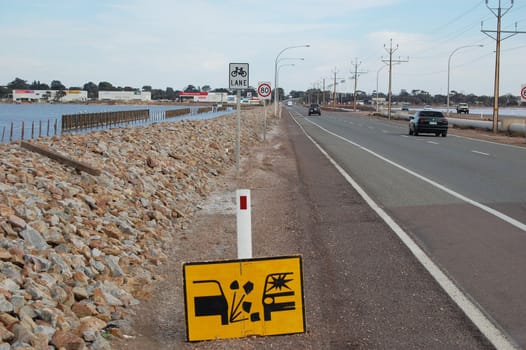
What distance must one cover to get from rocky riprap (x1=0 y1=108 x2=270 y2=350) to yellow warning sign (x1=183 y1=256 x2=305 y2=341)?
74cm

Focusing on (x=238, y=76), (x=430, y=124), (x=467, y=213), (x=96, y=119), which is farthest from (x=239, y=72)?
(x=96, y=119)

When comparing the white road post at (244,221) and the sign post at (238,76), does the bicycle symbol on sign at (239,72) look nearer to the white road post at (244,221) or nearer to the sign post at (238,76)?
the sign post at (238,76)

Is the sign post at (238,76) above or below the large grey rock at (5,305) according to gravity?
above

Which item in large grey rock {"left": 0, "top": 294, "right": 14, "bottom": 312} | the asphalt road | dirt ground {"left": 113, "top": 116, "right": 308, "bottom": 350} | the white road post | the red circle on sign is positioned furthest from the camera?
the red circle on sign

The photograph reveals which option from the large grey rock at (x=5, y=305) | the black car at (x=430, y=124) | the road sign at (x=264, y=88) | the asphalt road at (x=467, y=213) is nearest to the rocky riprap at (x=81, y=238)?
the large grey rock at (x=5, y=305)

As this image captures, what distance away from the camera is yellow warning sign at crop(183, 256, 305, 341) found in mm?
5367

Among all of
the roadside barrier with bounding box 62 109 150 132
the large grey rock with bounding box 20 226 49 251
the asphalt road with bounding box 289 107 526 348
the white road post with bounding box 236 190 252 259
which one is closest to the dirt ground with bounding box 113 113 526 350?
the white road post with bounding box 236 190 252 259

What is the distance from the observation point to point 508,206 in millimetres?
12000

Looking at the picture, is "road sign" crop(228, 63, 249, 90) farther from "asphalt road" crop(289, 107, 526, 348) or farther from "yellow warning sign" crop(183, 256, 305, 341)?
"yellow warning sign" crop(183, 256, 305, 341)

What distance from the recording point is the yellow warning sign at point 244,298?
5367 mm

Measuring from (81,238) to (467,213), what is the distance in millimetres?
6540

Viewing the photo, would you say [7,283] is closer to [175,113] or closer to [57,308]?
[57,308]

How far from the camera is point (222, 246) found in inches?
356

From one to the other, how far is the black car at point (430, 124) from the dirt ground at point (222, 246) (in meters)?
22.5
